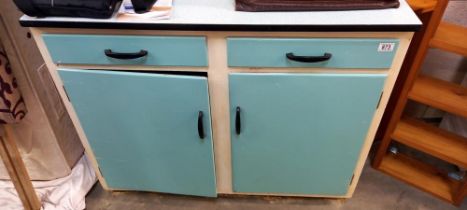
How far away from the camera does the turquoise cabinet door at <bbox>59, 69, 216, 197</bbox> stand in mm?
1051

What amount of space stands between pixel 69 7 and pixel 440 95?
1.31 m

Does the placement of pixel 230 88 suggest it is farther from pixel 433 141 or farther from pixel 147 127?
pixel 433 141

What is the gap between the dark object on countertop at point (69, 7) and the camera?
89 cm

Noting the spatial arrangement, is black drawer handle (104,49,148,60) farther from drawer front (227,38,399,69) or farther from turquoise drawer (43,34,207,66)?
drawer front (227,38,399,69)

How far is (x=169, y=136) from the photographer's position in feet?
3.96

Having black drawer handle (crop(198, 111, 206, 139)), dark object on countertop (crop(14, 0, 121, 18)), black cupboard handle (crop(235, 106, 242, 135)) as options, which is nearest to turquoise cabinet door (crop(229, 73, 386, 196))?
black cupboard handle (crop(235, 106, 242, 135))

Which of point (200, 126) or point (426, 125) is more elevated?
point (200, 126)

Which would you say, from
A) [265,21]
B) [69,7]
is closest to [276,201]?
[265,21]

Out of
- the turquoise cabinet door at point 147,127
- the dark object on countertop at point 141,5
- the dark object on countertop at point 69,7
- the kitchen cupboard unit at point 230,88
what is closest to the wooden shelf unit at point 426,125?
the kitchen cupboard unit at point 230,88

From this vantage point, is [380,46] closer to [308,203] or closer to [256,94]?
[256,94]

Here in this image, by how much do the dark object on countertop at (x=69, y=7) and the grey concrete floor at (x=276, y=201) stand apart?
893mm

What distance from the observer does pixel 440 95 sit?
1.31 m

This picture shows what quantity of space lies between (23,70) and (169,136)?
21.9 inches

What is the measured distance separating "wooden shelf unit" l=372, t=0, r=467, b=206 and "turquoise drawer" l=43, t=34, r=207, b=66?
0.79 metres
